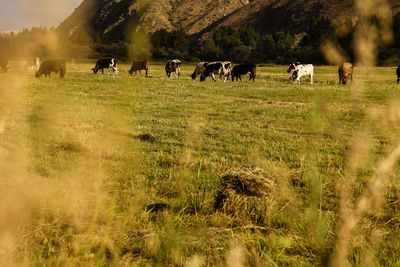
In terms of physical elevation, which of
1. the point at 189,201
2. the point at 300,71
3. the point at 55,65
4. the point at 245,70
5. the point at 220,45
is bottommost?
the point at 189,201

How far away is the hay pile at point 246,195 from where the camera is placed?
3256mm

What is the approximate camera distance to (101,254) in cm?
226

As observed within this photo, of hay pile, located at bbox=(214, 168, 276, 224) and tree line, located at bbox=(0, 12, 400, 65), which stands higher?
tree line, located at bbox=(0, 12, 400, 65)

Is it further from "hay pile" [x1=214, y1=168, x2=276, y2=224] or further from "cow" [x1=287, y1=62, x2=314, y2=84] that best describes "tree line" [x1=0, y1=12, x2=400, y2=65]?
"cow" [x1=287, y1=62, x2=314, y2=84]

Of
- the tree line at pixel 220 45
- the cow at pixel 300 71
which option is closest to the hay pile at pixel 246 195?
the tree line at pixel 220 45

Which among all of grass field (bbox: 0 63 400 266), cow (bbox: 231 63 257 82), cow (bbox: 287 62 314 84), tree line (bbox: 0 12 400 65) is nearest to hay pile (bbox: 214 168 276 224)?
grass field (bbox: 0 63 400 266)

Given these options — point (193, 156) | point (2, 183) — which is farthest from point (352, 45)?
point (193, 156)

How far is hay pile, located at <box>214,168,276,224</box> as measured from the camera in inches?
128

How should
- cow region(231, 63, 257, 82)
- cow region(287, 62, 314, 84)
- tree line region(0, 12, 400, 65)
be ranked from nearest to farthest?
tree line region(0, 12, 400, 65) → cow region(287, 62, 314, 84) → cow region(231, 63, 257, 82)

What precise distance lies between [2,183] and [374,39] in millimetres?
3462


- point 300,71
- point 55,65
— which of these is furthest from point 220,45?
point 55,65

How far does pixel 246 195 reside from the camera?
135 inches

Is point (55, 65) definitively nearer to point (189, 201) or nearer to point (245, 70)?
point (189, 201)

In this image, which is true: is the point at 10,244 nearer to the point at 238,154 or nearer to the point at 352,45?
the point at 352,45
